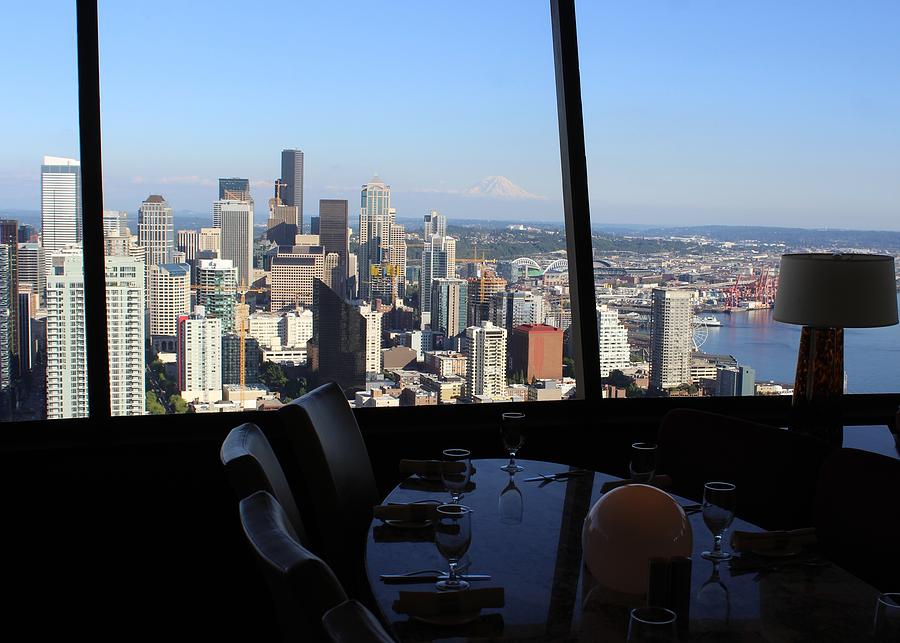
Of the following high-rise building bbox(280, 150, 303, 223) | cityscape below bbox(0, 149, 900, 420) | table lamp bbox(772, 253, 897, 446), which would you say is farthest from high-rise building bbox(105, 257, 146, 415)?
table lamp bbox(772, 253, 897, 446)

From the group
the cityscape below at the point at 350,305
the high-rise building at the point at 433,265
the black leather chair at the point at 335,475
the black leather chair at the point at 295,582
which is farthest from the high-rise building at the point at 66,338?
the black leather chair at the point at 295,582

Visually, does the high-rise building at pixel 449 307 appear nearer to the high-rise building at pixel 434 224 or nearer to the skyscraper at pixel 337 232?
the high-rise building at pixel 434 224

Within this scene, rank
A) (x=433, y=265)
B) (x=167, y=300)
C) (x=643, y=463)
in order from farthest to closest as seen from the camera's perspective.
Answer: (x=433, y=265), (x=167, y=300), (x=643, y=463)

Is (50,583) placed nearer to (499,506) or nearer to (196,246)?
(196,246)

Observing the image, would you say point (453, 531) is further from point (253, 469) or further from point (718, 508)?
point (718, 508)

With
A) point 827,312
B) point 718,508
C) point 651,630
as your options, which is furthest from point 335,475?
point 827,312

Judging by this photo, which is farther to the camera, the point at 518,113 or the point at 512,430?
the point at 518,113
